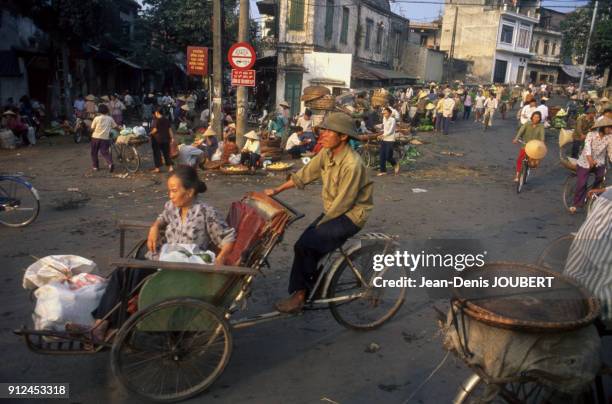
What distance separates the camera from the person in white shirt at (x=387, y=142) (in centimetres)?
1091

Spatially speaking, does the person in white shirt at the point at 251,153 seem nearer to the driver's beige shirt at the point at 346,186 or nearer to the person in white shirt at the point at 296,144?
the person in white shirt at the point at 296,144

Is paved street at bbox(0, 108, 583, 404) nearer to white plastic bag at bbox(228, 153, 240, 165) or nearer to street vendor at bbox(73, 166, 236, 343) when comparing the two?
white plastic bag at bbox(228, 153, 240, 165)

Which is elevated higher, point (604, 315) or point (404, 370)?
point (604, 315)

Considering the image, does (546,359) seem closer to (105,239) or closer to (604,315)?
(604,315)

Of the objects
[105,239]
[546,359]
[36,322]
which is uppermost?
[546,359]

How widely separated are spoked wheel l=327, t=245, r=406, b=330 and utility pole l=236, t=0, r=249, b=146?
8740 millimetres

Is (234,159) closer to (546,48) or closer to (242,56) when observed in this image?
(242,56)

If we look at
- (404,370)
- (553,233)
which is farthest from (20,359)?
(553,233)

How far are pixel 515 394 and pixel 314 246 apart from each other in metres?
1.74

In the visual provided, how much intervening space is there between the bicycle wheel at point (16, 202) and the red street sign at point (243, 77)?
6.05 metres

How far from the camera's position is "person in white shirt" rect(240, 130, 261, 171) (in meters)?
11.1

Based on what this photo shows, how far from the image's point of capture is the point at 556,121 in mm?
23594

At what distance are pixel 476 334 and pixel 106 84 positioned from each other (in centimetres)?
2951

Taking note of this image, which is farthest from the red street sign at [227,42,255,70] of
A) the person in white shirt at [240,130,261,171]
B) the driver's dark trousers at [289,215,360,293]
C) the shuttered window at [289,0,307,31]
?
the shuttered window at [289,0,307,31]
